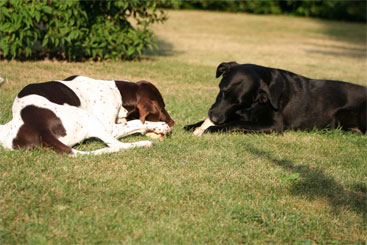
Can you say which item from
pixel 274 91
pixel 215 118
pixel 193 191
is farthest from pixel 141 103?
pixel 193 191

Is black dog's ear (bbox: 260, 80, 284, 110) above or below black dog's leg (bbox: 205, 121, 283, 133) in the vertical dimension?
above

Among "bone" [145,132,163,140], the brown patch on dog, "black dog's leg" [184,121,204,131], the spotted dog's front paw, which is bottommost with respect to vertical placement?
"black dog's leg" [184,121,204,131]

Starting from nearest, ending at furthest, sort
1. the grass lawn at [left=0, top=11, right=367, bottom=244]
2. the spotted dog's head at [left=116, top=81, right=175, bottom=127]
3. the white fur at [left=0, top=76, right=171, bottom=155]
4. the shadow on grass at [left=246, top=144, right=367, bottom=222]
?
1. the grass lawn at [left=0, top=11, right=367, bottom=244]
2. the shadow on grass at [left=246, top=144, right=367, bottom=222]
3. the white fur at [left=0, top=76, right=171, bottom=155]
4. the spotted dog's head at [left=116, top=81, right=175, bottom=127]

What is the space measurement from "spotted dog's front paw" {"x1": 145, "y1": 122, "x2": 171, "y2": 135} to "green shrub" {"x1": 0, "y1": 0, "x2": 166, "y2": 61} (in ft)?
17.5

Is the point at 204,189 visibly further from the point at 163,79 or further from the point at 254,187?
the point at 163,79

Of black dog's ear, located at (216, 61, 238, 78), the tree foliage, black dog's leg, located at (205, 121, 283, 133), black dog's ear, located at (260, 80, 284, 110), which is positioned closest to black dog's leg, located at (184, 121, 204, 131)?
black dog's leg, located at (205, 121, 283, 133)

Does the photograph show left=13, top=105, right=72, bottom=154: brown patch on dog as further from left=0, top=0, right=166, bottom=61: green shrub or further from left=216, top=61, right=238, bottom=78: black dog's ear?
left=0, top=0, right=166, bottom=61: green shrub

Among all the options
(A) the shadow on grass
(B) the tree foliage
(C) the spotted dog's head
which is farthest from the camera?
(B) the tree foliage

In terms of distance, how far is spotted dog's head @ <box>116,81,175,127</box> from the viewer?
18.5ft

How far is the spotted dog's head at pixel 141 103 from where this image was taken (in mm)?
5625

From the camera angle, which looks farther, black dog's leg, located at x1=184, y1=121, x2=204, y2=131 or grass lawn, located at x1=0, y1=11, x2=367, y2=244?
black dog's leg, located at x1=184, y1=121, x2=204, y2=131

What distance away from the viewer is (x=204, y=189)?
4070mm

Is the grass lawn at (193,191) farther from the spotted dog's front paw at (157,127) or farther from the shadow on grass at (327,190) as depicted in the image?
the spotted dog's front paw at (157,127)

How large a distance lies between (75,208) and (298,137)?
3625mm
